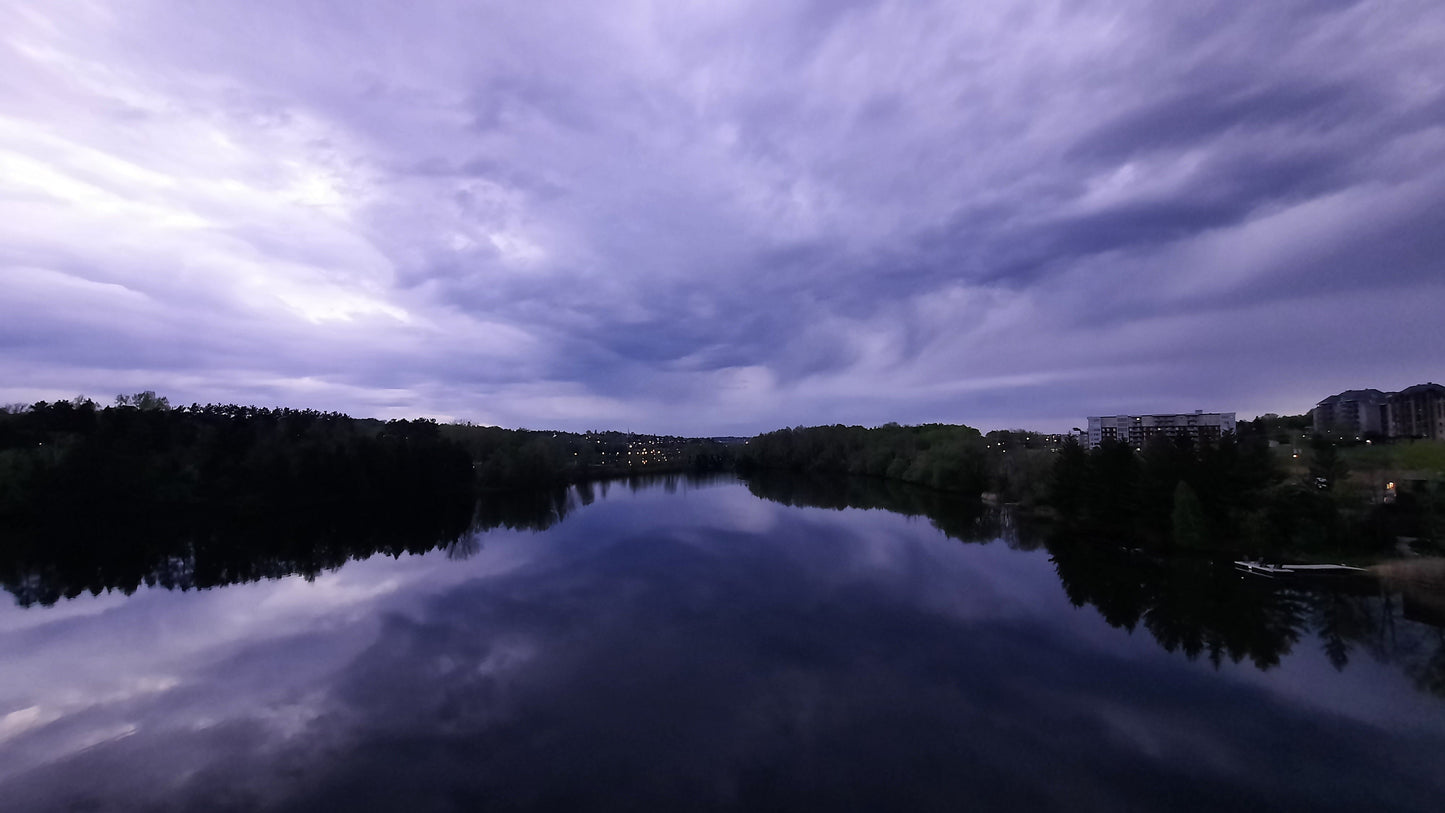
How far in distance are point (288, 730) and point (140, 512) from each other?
4006cm

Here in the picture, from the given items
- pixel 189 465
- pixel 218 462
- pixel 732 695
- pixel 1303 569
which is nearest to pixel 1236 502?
pixel 1303 569

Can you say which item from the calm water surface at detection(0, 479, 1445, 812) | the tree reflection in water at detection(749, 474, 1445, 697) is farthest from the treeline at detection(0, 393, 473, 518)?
the tree reflection in water at detection(749, 474, 1445, 697)

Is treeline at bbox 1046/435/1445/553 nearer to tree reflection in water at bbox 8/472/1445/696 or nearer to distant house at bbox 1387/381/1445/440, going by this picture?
tree reflection in water at bbox 8/472/1445/696

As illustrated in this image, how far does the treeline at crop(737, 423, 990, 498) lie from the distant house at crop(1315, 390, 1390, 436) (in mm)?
23355

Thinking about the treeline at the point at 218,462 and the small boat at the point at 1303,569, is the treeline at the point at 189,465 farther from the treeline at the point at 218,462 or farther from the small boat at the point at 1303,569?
the small boat at the point at 1303,569

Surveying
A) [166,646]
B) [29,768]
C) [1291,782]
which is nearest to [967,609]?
[1291,782]

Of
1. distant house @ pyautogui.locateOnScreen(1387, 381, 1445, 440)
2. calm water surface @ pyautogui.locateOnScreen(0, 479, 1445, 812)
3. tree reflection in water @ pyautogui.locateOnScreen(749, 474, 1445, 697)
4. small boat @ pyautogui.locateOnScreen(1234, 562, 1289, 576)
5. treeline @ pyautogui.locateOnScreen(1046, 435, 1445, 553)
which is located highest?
distant house @ pyautogui.locateOnScreen(1387, 381, 1445, 440)

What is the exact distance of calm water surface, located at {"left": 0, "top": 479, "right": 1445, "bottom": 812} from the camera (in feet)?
32.0

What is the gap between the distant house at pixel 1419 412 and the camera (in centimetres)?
4075

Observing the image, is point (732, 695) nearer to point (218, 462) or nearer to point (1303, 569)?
point (1303, 569)

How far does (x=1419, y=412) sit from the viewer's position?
42.4 metres

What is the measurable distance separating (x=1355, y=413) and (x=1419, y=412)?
418 inches

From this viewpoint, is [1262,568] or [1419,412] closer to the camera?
[1262,568]

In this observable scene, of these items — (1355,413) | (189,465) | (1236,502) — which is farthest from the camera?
(1355,413)
